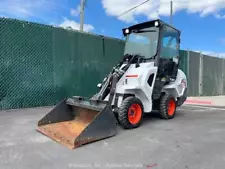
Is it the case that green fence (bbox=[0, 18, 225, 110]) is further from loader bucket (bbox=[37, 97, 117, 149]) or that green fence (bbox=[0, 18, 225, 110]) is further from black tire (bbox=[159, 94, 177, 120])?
black tire (bbox=[159, 94, 177, 120])

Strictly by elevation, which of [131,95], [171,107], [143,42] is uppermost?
[143,42]

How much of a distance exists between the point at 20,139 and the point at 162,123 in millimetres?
3140

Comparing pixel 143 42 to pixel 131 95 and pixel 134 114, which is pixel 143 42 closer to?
pixel 131 95

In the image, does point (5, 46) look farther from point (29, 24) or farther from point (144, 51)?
point (144, 51)

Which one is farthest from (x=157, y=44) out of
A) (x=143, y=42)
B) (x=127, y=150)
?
(x=127, y=150)

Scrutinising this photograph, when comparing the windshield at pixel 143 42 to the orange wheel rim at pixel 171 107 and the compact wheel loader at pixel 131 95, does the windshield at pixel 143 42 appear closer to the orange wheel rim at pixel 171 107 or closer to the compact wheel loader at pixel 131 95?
the compact wheel loader at pixel 131 95

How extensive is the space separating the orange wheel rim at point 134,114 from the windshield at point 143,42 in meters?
1.49

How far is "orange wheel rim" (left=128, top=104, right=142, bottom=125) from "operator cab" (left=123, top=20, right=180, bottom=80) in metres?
1.26

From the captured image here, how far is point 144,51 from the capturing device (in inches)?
218

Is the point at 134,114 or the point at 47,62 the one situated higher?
the point at 47,62

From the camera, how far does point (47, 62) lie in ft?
22.6

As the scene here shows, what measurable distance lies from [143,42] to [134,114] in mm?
2038

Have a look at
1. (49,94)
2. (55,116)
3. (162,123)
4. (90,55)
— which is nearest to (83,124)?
(55,116)

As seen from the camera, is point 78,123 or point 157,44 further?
point 157,44
